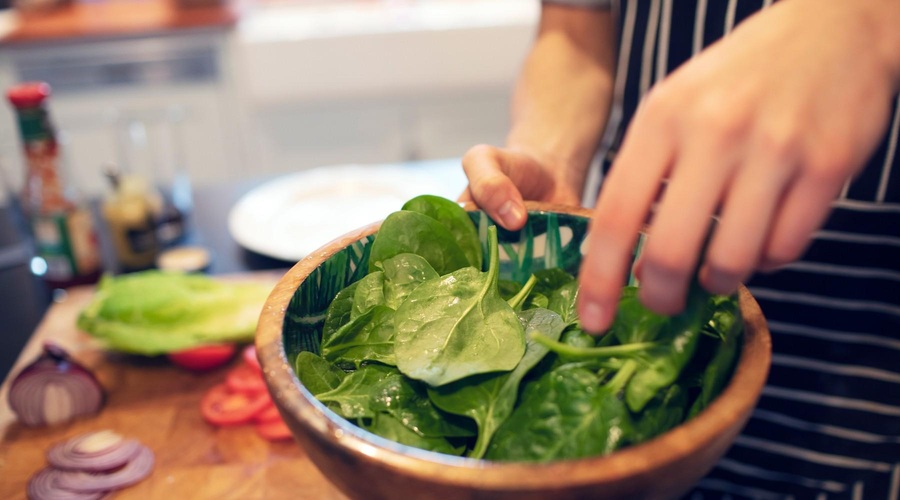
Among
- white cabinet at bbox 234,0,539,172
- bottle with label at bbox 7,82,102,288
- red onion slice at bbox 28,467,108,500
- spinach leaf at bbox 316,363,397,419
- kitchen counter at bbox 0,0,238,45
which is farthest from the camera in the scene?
white cabinet at bbox 234,0,539,172

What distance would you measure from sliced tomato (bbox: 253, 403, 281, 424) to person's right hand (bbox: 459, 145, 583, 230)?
329 mm

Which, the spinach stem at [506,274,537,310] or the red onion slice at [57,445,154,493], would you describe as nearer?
the spinach stem at [506,274,537,310]

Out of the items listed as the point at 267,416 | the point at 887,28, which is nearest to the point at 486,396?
the point at 887,28

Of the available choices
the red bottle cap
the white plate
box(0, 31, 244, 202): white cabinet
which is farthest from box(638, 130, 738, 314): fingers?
box(0, 31, 244, 202): white cabinet

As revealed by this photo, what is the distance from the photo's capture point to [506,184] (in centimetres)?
59

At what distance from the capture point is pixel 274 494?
0.70 metres

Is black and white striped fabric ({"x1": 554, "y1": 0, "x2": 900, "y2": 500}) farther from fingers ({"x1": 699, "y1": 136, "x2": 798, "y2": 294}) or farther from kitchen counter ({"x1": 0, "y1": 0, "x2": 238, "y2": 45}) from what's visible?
kitchen counter ({"x1": 0, "y1": 0, "x2": 238, "y2": 45})

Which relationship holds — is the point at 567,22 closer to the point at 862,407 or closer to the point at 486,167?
the point at 486,167

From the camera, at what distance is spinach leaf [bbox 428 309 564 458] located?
1.41ft

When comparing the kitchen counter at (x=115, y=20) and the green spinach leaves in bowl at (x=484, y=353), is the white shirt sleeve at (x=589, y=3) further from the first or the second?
the kitchen counter at (x=115, y=20)

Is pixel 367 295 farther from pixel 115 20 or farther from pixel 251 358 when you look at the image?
pixel 115 20

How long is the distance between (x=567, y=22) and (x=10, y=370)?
889 mm

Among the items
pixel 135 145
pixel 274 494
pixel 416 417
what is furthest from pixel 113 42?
pixel 416 417

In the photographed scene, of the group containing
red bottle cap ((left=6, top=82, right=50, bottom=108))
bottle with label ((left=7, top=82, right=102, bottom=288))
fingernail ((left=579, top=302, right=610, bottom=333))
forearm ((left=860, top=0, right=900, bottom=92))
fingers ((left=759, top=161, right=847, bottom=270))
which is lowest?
bottle with label ((left=7, top=82, right=102, bottom=288))
